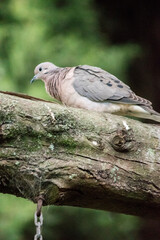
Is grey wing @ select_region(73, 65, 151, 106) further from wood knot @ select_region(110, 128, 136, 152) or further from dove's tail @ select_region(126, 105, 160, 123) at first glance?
wood knot @ select_region(110, 128, 136, 152)

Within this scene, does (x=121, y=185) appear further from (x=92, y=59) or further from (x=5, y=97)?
(x=92, y=59)

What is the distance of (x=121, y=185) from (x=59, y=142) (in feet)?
1.11

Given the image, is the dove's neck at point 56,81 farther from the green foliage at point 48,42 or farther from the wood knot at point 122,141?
the wood knot at point 122,141

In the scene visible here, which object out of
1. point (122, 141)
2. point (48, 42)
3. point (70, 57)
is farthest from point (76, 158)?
point (48, 42)

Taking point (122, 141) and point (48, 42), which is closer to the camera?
point (122, 141)

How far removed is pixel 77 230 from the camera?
434 centimetres

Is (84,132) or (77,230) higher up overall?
(84,132)

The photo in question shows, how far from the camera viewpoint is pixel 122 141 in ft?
7.06

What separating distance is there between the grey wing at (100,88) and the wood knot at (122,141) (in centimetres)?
72

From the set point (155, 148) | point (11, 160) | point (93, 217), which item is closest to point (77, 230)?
point (93, 217)

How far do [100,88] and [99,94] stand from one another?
4 cm

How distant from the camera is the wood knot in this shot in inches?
84.4

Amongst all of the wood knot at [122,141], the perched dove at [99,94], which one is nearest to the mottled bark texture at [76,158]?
the wood knot at [122,141]

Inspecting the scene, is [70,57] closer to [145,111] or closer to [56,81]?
[56,81]
